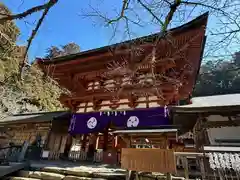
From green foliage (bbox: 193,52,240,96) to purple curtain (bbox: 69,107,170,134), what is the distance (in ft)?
7.22

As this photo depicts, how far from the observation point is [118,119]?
25.6 feet

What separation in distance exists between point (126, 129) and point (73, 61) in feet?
16.1

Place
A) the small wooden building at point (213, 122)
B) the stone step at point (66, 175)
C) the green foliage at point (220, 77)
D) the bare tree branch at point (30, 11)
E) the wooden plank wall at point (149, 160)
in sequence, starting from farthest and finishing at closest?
the small wooden building at point (213, 122) < the stone step at point (66, 175) < the wooden plank wall at point (149, 160) < the green foliage at point (220, 77) < the bare tree branch at point (30, 11)

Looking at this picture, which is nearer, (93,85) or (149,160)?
(149,160)

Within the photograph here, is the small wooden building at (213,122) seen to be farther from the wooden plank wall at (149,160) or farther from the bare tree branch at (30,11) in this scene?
the bare tree branch at (30,11)

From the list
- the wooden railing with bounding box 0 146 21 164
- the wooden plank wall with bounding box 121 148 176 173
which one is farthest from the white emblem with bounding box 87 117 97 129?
the wooden plank wall with bounding box 121 148 176 173

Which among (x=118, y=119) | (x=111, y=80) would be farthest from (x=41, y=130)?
(x=118, y=119)

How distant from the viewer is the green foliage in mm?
2533

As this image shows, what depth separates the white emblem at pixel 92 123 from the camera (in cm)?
821

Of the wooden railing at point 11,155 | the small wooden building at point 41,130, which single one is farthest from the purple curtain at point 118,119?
the small wooden building at point 41,130

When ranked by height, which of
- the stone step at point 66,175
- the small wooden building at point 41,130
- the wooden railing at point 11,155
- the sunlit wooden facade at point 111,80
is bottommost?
the stone step at point 66,175

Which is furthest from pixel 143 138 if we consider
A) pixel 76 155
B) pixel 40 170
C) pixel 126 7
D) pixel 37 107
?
pixel 37 107

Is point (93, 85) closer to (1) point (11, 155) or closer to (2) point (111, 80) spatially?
(2) point (111, 80)

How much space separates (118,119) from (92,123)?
4.64 feet
